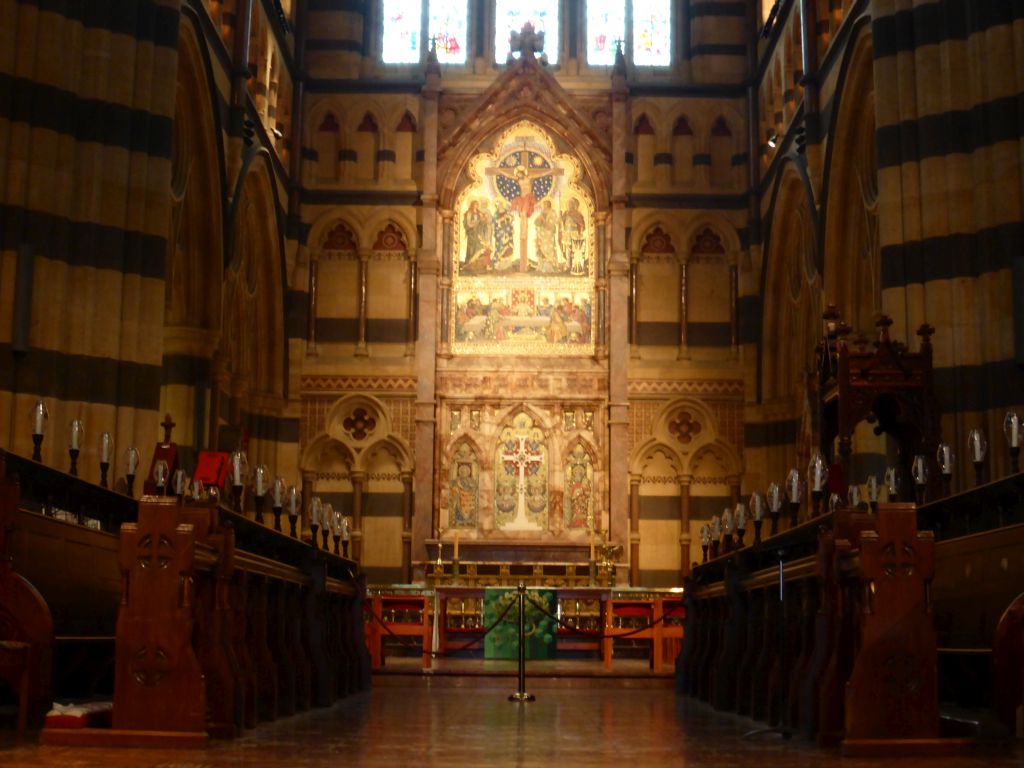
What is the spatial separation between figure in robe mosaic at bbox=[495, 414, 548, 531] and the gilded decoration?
1.56 metres

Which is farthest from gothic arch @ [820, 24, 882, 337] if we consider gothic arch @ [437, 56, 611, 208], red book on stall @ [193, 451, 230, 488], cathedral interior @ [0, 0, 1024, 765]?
red book on stall @ [193, 451, 230, 488]

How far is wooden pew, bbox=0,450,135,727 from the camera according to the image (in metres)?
8.12

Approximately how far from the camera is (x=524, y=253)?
2634cm

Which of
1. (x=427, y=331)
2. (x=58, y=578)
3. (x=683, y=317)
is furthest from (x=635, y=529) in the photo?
(x=58, y=578)

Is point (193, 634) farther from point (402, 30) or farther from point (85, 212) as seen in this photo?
point (402, 30)

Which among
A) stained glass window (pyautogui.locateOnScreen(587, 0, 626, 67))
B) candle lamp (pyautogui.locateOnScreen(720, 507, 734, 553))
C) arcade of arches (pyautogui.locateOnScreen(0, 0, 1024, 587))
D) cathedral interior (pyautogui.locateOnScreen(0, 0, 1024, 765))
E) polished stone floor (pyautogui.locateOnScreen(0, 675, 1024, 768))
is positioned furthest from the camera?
stained glass window (pyautogui.locateOnScreen(587, 0, 626, 67))

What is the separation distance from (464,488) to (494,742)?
1679 centimetres

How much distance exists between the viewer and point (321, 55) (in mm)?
27000

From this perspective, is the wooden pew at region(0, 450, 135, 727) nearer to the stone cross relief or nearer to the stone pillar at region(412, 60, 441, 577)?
the stone pillar at region(412, 60, 441, 577)

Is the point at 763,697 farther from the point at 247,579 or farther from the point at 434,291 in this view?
the point at 434,291

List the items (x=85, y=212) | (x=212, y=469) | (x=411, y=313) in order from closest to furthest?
1. (x=212, y=469)
2. (x=85, y=212)
3. (x=411, y=313)

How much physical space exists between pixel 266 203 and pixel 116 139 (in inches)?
315

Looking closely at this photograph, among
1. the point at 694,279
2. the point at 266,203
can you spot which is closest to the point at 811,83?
the point at 694,279

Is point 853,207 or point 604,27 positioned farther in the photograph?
point 604,27
